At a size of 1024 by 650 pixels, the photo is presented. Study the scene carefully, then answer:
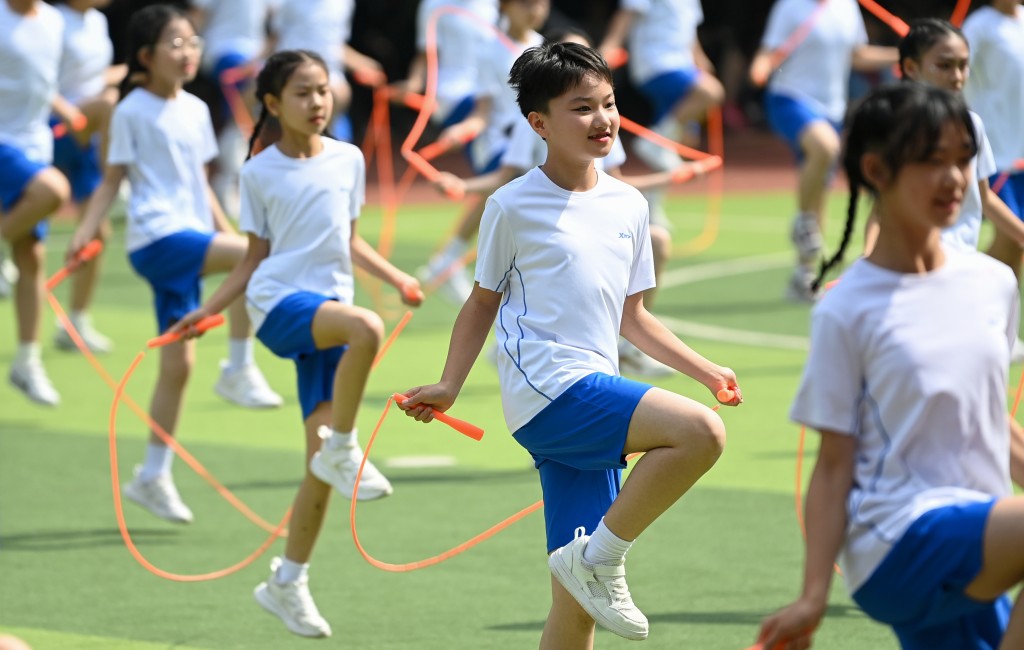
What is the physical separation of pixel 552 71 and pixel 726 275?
891cm

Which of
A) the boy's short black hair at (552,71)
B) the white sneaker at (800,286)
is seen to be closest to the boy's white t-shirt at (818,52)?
the white sneaker at (800,286)

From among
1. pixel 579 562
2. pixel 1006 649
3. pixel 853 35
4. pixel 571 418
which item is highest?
pixel 1006 649

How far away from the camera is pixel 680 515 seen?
675cm

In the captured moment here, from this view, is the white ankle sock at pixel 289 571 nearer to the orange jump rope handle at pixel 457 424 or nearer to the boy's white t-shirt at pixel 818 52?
the orange jump rope handle at pixel 457 424

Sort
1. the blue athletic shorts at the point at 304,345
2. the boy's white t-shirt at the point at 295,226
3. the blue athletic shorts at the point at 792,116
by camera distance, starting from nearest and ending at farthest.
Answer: the blue athletic shorts at the point at 304,345
the boy's white t-shirt at the point at 295,226
the blue athletic shorts at the point at 792,116

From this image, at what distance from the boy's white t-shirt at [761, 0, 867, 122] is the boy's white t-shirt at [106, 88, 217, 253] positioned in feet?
17.7

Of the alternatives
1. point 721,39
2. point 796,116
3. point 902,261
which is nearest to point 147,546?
point 902,261

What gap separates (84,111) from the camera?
10.5 metres

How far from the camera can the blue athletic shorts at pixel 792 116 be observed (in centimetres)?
1155

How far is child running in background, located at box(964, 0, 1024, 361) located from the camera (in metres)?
7.75

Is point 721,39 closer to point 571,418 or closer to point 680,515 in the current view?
point 680,515

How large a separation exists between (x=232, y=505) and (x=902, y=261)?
440cm

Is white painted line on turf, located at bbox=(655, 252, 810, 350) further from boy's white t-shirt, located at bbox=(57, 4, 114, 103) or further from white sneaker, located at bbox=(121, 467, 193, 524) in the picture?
white sneaker, located at bbox=(121, 467, 193, 524)

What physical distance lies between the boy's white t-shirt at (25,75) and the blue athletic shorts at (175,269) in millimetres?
2204
